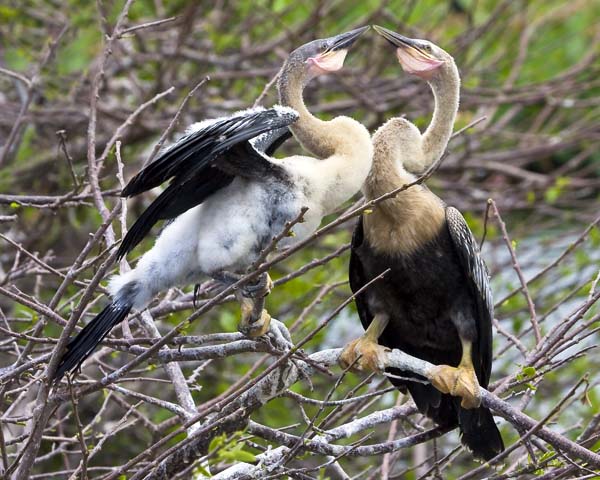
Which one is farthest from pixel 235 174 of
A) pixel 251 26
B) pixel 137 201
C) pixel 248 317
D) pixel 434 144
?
pixel 251 26

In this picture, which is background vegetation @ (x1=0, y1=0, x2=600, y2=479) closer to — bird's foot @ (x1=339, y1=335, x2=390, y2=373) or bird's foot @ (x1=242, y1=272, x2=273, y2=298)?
bird's foot @ (x1=339, y1=335, x2=390, y2=373)

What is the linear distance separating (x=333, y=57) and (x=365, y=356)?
38.1 inches

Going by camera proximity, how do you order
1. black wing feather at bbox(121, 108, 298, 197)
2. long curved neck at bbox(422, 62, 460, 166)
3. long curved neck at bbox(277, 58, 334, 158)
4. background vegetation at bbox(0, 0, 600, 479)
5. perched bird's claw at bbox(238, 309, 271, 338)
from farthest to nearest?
1. background vegetation at bbox(0, 0, 600, 479)
2. long curved neck at bbox(422, 62, 460, 166)
3. long curved neck at bbox(277, 58, 334, 158)
4. perched bird's claw at bbox(238, 309, 271, 338)
5. black wing feather at bbox(121, 108, 298, 197)

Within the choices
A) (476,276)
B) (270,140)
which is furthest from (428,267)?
(270,140)

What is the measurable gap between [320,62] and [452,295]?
0.90 meters

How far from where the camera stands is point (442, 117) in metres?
3.53

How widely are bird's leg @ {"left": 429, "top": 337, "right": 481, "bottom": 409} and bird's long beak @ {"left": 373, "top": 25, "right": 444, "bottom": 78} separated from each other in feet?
3.29

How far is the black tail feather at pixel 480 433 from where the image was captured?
3.43m

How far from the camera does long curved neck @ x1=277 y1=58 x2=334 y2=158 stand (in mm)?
3148

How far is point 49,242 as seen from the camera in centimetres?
593

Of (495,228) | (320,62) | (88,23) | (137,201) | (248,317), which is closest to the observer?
(248,317)

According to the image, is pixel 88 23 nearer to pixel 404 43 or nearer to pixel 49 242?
pixel 49 242

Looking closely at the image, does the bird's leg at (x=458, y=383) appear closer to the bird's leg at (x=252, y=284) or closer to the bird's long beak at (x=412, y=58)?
the bird's leg at (x=252, y=284)

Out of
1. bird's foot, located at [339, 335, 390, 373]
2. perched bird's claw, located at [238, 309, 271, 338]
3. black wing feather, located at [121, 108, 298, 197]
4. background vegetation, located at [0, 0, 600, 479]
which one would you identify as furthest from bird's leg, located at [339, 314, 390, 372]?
black wing feather, located at [121, 108, 298, 197]
